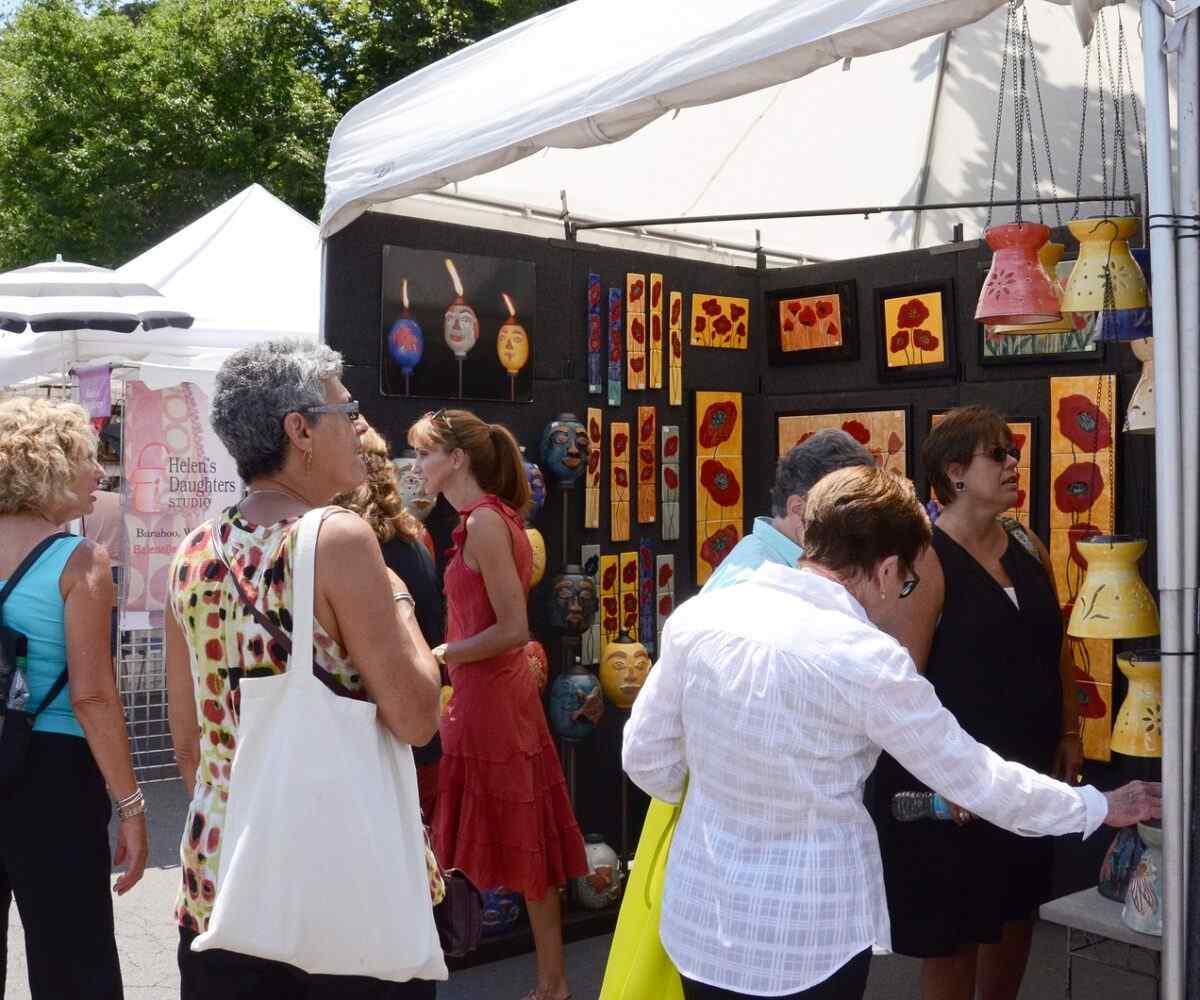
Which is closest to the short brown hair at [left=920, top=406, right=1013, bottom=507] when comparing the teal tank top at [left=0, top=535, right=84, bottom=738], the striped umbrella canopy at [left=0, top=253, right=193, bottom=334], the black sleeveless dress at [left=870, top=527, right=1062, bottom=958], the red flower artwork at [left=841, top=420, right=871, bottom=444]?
the black sleeveless dress at [left=870, top=527, right=1062, bottom=958]

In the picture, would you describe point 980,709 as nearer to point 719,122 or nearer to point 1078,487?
point 1078,487

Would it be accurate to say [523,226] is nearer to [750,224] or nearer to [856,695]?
[750,224]

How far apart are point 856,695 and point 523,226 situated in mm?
3304

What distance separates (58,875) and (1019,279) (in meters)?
2.62

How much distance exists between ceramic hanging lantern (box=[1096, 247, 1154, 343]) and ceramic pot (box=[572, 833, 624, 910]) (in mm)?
2714

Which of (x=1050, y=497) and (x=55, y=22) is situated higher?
(x=55, y=22)

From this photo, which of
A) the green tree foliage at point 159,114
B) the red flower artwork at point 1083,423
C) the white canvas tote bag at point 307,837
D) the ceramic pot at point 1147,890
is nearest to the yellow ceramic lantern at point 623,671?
the red flower artwork at point 1083,423

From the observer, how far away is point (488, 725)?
397 centimetres

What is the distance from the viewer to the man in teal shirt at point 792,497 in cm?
261

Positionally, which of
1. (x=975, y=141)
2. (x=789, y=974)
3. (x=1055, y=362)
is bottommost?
(x=789, y=974)

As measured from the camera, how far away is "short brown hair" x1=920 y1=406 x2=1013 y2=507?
3188mm

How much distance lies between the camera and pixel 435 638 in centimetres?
390

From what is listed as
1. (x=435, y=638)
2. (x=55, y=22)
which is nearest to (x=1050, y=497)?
(x=435, y=638)

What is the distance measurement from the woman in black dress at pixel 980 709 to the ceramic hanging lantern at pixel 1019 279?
0.29 meters
